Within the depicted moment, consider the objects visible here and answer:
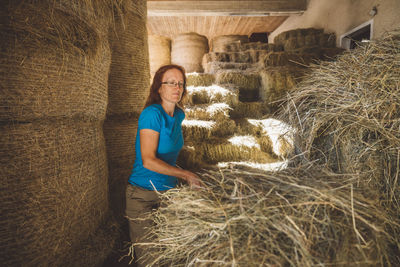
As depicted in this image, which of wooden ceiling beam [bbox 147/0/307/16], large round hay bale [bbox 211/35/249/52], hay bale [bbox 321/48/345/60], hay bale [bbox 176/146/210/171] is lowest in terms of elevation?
hay bale [bbox 176/146/210/171]

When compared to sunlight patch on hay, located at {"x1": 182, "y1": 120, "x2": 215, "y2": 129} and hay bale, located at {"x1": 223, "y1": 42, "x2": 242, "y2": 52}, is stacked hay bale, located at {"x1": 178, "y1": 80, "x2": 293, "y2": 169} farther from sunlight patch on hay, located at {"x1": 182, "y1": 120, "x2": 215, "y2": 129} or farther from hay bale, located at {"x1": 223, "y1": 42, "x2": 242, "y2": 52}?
hay bale, located at {"x1": 223, "y1": 42, "x2": 242, "y2": 52}

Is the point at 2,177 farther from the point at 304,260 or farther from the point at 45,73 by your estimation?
the point at 304,260

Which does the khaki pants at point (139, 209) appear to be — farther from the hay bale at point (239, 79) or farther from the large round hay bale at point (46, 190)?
the hay bale at point (239, 79)

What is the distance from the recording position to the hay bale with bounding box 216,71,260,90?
6.16m

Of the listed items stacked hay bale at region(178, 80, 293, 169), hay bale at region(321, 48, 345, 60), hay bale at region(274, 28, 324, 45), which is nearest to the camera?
stacked hay bale at region(178, 80, 293, 169)

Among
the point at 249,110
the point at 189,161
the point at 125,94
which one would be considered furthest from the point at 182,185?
the point at 249,110

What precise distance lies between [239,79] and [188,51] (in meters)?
3.48

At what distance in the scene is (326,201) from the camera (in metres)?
0.81

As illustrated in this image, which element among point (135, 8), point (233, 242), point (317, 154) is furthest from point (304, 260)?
point (135, 8)

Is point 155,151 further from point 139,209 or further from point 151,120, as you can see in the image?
point 139,209

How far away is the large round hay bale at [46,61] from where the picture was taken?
4.00ft

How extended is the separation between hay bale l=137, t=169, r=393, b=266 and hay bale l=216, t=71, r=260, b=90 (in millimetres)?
5520

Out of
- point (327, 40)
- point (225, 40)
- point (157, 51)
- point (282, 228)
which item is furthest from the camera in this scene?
point (225, 40)

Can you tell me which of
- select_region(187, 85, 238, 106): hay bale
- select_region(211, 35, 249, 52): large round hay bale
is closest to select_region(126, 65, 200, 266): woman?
select_region(187, 85, 238, 106): hay bale
